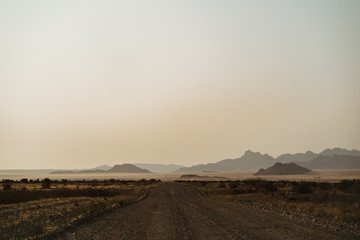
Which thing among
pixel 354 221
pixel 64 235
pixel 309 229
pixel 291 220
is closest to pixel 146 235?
pixel 64 235

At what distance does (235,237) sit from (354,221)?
979 cm

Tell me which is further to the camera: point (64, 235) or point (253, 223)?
point (253, 223)

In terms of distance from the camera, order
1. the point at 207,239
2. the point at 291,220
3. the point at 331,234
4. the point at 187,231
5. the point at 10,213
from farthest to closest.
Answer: the point at 10,213 → the point at 291,220 → the point at 187,231 → the point at 331,234 → the point at 207,239

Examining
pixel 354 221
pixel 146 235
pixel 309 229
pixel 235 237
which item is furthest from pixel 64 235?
pixel 354 221

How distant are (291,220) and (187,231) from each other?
279 inches

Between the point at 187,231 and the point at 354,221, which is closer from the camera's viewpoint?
the point at 187,231

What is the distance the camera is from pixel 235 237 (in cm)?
1424

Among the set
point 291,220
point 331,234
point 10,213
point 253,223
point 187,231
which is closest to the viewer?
point 331,234

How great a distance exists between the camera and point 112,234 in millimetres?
15727

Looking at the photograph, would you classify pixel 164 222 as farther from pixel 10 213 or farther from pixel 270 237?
pixel 10 213

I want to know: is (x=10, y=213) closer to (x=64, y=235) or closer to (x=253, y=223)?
(x=64, y=235)

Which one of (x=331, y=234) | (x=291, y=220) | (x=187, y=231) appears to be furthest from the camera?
(x=291, y=220)

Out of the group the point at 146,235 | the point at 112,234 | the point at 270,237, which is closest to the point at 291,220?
the point at 270,237

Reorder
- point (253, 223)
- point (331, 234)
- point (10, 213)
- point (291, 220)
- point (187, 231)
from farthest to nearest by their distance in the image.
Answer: point (10, 213)
point (291, 220)
point (253, 223)
point (187, 231)
point (331, 234)
